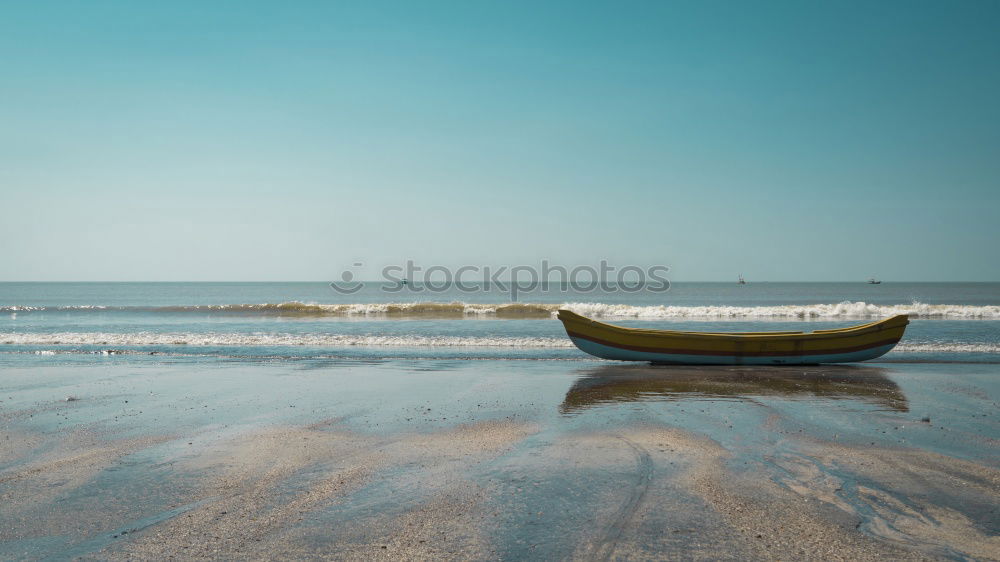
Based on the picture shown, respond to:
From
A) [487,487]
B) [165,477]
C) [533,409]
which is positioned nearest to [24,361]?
[165,477]

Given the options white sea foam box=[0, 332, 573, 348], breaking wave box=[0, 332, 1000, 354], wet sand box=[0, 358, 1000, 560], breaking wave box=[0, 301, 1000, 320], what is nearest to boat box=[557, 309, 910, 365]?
breaking wave box=[0, 332, 1000, 354]

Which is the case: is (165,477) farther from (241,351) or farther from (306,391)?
(241,351)

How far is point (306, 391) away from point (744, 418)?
318 inches

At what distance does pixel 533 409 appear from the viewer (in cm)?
961

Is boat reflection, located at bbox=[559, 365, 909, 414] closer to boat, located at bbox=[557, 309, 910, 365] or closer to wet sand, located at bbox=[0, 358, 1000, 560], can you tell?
wet sand, located at bbox=[0, 358, 1000, 560]

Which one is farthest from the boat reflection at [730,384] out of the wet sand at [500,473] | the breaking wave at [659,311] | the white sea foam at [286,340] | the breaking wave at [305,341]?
the breaking wave at [659,311]

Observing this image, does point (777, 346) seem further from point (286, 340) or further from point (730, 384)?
point (286, 340)

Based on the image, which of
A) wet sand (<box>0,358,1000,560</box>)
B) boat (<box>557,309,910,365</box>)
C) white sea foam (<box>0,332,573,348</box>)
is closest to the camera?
wet sand (<box>0,358,1000,560</box>)

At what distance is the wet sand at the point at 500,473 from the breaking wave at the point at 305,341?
9158 millimetres

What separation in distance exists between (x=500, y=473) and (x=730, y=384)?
8164 millimetres

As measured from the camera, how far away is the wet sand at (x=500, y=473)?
429 centimetres

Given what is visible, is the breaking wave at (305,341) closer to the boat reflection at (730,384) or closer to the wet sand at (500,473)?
the boat reflection at (730,384)

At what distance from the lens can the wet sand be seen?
A: 14.1 feet

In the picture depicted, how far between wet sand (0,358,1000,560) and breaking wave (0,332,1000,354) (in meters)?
9.16
